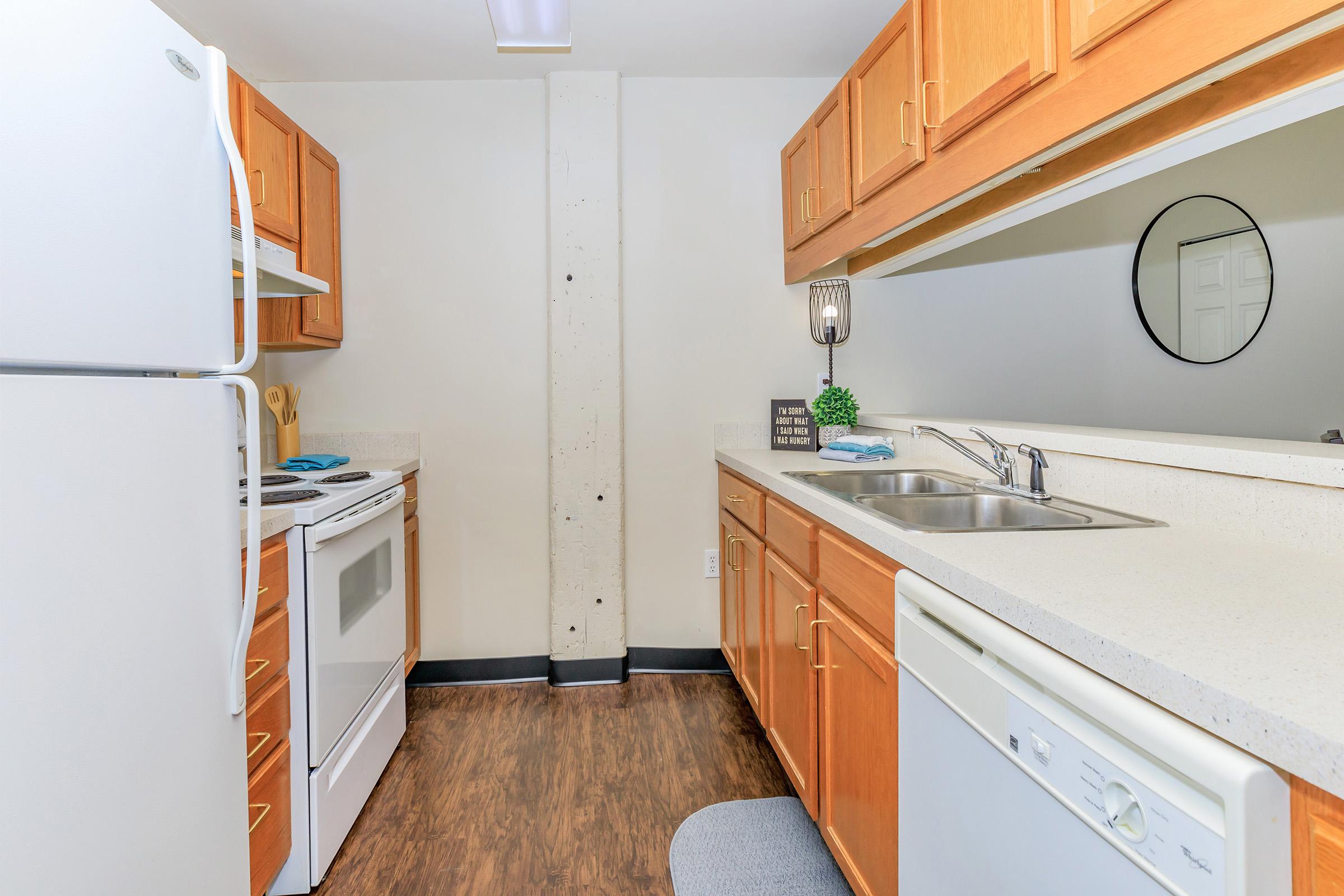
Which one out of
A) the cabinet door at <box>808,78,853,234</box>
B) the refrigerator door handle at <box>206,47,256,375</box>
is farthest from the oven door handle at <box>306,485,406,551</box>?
the cabinet door at <box>808,78,853,234</box>

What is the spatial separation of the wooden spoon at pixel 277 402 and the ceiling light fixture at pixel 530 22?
1.54 meters

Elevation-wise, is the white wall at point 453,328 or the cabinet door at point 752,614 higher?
the white wall at point 453,328

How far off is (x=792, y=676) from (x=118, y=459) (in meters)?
1.50

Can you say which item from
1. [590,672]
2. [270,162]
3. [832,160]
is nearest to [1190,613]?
[832,160]

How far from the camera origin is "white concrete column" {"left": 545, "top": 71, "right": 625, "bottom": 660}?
8.59 feet

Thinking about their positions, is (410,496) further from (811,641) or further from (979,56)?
(979,56)

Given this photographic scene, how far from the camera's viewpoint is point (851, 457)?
2.28m

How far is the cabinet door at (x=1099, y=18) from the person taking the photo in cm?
98

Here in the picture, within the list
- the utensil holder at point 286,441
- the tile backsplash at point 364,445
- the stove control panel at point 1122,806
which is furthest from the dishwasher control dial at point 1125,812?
the utensil holder at point 286,441

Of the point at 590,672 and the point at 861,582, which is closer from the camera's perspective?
the point at 861,582

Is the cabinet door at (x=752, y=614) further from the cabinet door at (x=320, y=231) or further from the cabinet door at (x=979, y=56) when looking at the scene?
the cabinet door at (x=320, y=231)

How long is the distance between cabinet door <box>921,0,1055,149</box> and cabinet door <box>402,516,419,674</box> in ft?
7.35

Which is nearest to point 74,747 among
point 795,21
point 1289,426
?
point 795,21

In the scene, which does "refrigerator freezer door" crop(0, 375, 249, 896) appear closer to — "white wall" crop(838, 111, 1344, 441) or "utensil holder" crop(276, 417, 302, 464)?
"utensil holder" crop(276, 417, 302, 464)
